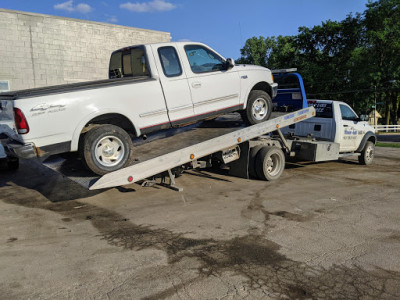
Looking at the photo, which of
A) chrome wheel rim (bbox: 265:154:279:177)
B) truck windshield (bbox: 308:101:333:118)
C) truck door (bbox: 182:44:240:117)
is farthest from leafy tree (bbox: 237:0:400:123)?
truck door (bbox: 182:44:240:117)

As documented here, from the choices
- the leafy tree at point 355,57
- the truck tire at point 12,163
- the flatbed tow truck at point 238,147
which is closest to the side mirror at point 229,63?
the flatbed tow truck at point 238,147

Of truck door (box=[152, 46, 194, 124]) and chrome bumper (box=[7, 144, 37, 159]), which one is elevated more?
truck door (box=[152, 46, 194, 124])

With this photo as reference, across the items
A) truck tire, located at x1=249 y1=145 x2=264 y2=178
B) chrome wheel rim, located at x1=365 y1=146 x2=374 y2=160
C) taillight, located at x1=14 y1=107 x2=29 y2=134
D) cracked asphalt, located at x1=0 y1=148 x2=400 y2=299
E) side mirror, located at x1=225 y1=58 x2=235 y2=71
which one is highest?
side mirror, located at x1=225 y1=58 x2=235 y2=71

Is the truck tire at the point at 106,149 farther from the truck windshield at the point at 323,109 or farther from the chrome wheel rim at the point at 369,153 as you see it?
the chrome wheel rim at the point at 369,153

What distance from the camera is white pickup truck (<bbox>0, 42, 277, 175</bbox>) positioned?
16.4ft

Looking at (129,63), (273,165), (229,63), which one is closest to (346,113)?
(273,165)

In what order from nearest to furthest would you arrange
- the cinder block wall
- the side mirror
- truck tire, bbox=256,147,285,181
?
the side mirror, truck tire, bbox=256,147,285,181, the cinder block wall

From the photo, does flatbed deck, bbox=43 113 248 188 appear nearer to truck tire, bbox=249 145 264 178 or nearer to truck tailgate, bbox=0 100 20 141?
truck tire, bbox=249 145 264 178

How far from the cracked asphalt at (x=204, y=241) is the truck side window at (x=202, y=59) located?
253 cm

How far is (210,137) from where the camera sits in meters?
7.08

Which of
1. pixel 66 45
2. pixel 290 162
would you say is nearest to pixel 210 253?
pixel 290 162

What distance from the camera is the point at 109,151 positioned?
5.61 meters

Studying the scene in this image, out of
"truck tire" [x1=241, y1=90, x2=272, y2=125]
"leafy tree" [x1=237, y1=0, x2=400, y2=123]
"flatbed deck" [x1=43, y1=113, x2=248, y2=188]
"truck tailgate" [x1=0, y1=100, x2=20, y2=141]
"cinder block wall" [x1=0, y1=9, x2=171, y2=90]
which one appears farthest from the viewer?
"leafy tree" [x1=237, y1=0, x2=400, y2=123]

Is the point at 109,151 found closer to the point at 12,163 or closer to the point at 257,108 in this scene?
the point at 257,108
